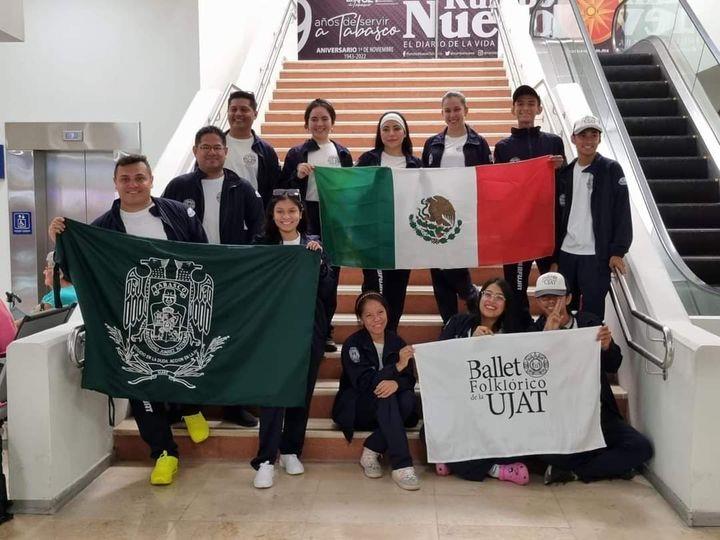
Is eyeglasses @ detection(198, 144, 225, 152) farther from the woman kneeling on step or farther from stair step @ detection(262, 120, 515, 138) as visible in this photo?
stair step @ detection(262, 120, 515, 138)

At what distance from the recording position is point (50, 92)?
8.31m

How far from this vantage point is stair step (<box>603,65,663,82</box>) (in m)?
9.16

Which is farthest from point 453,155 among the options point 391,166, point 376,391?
point 376,391

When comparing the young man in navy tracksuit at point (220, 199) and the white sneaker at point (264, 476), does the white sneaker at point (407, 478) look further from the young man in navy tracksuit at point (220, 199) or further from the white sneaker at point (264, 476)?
the young man in navy tracksuit at point (220, 199)

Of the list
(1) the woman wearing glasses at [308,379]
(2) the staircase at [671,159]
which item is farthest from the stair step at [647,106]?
(1) the woman wearing glasses at [308,379]

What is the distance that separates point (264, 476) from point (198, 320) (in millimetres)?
1023

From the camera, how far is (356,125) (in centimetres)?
913

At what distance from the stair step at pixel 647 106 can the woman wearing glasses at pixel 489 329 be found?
5.14 metres

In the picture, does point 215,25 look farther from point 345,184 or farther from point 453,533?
point 453,533

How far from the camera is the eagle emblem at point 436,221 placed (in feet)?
16.7

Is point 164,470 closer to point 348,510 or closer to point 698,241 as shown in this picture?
point 348,510

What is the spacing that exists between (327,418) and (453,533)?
4.95ft

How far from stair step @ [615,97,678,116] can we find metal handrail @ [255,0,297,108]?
4732 millimetres

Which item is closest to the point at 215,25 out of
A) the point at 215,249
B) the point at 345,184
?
the point at 345,184
